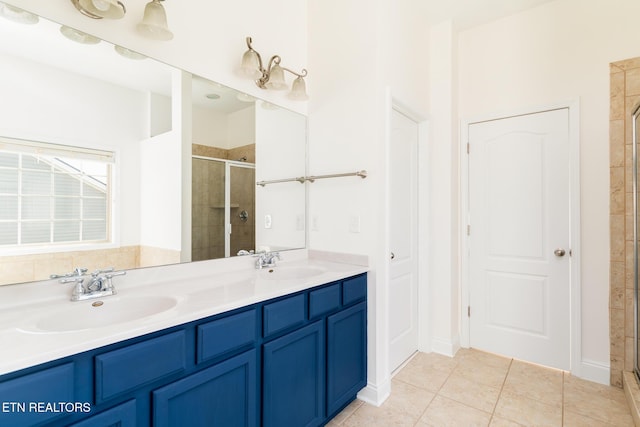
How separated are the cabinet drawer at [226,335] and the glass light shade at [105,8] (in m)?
1.36

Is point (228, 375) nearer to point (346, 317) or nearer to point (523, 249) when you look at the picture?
point (346, 317)

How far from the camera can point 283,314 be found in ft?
4.74

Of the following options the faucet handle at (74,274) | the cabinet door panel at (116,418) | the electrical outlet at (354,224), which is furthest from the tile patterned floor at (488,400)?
the faucet handle at (74,274)

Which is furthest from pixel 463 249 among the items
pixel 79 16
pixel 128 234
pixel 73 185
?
pixel 79 16

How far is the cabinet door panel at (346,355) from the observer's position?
5.68 ft

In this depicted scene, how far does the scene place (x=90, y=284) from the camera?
1262 millimetres

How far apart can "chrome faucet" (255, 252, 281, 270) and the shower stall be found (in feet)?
0.34

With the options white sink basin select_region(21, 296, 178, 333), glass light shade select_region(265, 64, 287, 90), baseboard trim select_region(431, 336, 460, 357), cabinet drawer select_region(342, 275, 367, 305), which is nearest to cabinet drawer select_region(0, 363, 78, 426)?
white sink basin select_region(21, 296, 178, 333)

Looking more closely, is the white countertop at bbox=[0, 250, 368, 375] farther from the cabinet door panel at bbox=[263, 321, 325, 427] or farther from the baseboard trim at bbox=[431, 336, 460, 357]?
the baseboard trim at bbox=[431, 336, 460, 357]

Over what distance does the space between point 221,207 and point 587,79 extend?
2.80 meters

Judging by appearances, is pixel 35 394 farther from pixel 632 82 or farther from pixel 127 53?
pixel 632 82

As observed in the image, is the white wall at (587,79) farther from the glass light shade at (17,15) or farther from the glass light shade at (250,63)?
the glass light shade at (17,15)

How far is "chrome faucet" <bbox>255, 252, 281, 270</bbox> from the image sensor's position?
1.98 m

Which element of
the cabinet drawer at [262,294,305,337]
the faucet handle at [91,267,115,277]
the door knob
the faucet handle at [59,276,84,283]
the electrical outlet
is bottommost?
the cabinet drawer at [262,294,305,337]
